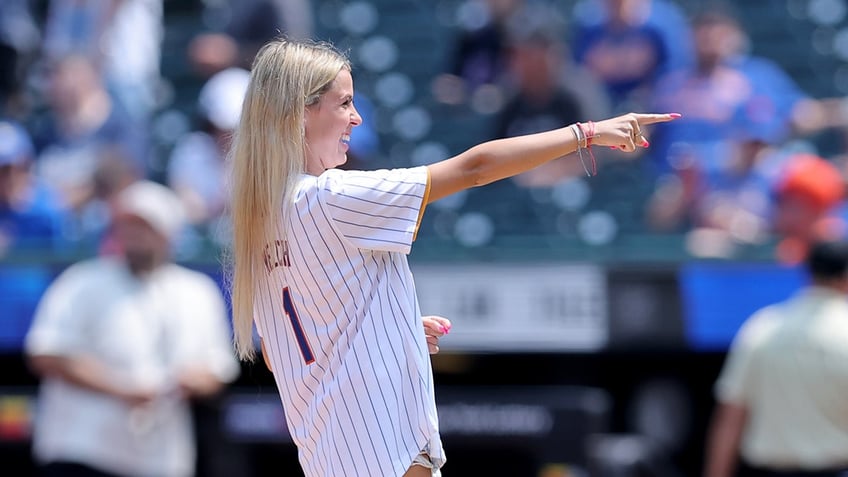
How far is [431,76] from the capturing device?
9.96 meters

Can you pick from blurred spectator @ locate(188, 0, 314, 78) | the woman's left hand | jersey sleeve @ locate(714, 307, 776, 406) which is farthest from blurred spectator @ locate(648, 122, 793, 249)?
the woman's left hand

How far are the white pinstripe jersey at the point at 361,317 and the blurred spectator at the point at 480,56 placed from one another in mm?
6115

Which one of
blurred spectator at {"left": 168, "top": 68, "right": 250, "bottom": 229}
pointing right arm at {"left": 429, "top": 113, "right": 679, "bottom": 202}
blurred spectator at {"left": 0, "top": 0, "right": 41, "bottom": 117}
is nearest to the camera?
pointing right arm at {"left": 429, "top": 113, "right": 679, "bottom": 202}

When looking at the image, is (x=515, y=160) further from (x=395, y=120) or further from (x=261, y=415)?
(x=395, y=120)

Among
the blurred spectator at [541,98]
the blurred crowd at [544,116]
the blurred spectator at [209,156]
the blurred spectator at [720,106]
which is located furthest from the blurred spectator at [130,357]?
the blurred spectator at [720,106]

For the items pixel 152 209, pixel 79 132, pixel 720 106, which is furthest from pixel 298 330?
pixel 79 132

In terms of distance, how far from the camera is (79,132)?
→ 8492 millimetres

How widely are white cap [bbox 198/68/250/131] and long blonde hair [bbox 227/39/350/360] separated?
499 centimetres

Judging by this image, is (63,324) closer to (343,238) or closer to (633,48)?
(633,48)

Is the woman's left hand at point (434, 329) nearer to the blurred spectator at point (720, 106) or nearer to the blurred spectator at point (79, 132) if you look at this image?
the blurred spectator at point (720, 106)

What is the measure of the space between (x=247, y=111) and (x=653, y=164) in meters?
5.36

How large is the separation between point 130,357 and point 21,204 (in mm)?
1689

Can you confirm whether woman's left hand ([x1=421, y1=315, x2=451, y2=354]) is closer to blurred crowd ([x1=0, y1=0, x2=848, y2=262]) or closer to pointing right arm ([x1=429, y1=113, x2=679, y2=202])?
pointing right arm ([x1=429, y1=113, x2=679, y2=202])

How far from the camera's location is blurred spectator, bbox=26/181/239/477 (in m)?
6.32
